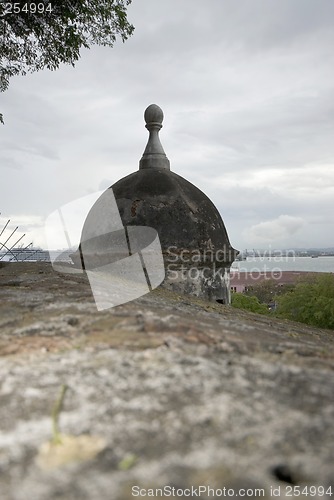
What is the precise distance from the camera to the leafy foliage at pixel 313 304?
2081 cm

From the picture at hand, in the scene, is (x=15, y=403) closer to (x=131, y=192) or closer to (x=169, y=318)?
(x=169, y=318)

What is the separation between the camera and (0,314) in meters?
2.78

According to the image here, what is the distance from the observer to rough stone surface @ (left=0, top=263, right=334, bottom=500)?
3.45 ft

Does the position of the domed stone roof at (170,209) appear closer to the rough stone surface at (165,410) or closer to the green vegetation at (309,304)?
the rough stone surface at (165,410)

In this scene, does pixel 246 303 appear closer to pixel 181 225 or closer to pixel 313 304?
pixel 313 304

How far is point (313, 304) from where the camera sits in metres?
21.5

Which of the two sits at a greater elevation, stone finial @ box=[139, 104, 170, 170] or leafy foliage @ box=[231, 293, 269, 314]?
stone finial @ box=[139, 104, 170, 170]

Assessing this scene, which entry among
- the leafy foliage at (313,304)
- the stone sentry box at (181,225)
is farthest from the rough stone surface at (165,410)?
the leafy foliage at (313,304)

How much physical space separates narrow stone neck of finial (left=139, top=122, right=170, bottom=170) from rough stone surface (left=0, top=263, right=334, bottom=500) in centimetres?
692

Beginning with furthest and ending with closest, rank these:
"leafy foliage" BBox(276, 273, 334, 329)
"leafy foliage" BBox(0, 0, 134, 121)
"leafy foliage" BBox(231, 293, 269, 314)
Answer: "leafy foliage" BBox(231, 293, 269, 314)
"leafy foliage" BBox(276, 273, 334, 329)
"leafy foliage" BBox(0, 0, 134, 121)

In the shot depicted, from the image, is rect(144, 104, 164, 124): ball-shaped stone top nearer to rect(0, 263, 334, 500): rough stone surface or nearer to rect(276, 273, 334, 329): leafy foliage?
rect(0, 263, 334, 500): rough stone surface

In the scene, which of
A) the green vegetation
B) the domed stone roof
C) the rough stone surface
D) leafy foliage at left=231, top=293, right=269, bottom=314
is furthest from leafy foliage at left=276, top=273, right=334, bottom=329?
the rough stone surface

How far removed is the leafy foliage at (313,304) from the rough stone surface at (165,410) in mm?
19907

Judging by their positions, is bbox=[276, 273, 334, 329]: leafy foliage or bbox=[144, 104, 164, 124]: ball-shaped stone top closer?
bbox=[144, 104, 164, 124]: ball-shaped stone top
